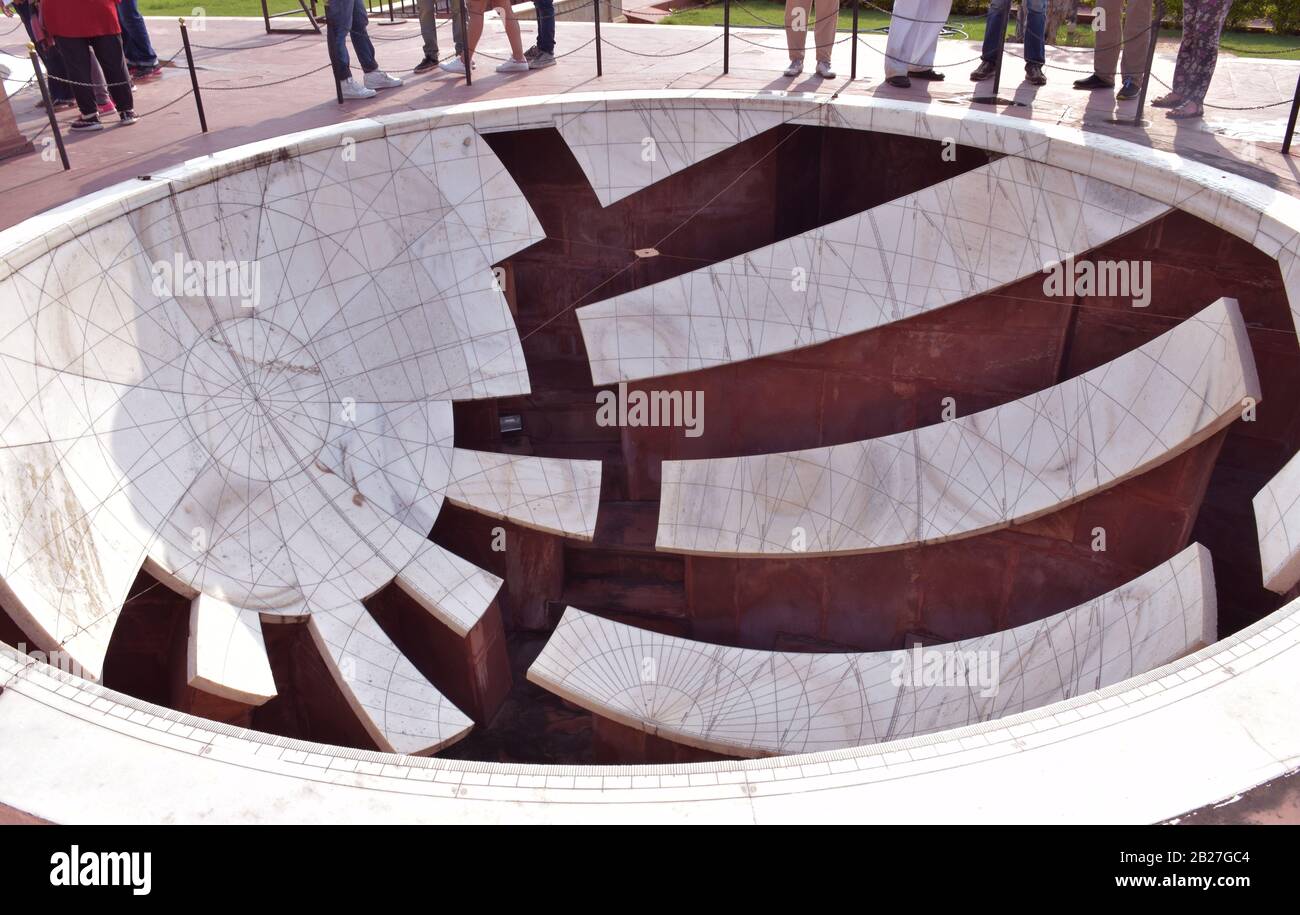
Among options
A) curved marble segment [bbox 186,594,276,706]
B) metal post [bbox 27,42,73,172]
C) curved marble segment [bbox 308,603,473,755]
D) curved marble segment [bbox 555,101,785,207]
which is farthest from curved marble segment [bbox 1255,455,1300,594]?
metal post [bbox 27,42,73,172]

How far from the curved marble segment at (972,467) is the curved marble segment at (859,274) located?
3.23ft

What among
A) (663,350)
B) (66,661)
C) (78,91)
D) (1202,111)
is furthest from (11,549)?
(1202,111)

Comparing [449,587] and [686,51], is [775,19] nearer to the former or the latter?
[686,51]

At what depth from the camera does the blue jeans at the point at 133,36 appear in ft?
37.1

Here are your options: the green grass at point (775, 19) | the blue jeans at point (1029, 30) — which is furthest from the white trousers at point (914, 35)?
the green grass at point (775, 19)

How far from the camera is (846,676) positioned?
25.0 ft

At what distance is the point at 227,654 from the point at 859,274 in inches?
224

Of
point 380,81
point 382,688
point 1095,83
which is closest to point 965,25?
point 1095,83

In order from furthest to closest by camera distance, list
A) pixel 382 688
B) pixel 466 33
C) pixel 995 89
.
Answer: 1. pixel 466 33
2. pixel 995 89
3. pixel 382 688

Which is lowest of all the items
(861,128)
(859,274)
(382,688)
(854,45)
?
(382,688)
